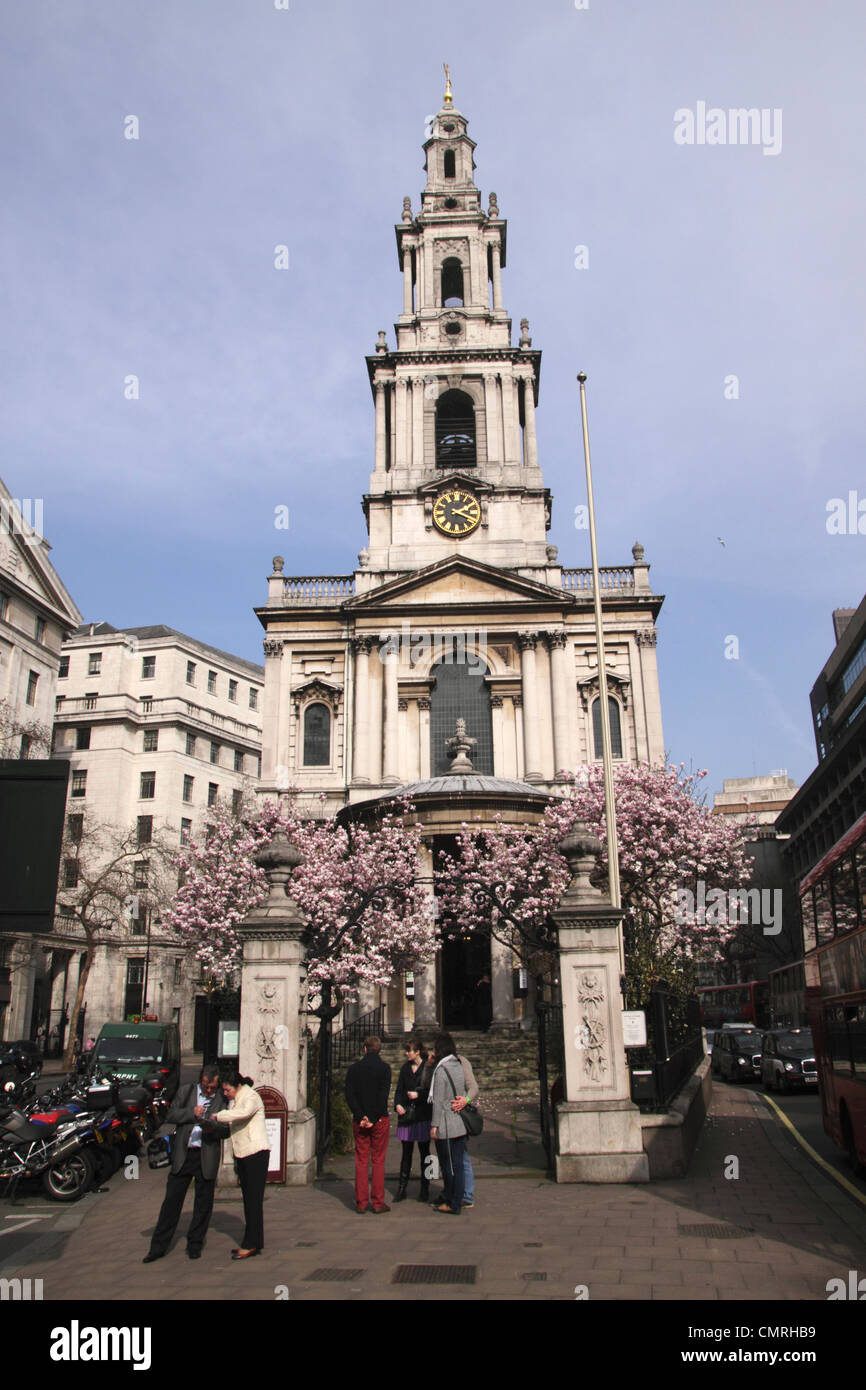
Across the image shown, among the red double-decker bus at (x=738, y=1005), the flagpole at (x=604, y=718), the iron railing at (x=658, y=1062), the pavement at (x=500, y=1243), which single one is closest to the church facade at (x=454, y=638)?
the flagpole at (x=604, y=718)

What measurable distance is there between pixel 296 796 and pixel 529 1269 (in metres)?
32.1

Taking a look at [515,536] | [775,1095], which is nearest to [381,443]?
[515,536]

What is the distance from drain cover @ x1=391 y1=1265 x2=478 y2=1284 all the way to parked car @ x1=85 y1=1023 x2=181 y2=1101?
14827mm

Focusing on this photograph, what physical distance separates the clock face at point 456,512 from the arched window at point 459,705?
19.4 ft

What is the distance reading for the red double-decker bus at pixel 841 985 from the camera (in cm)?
1302

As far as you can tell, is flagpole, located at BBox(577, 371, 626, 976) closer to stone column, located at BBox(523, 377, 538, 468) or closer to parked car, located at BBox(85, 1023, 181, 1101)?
parked car, located at BBox(85, 1023, 181, 1101)

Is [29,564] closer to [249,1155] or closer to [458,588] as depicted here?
[458,588]

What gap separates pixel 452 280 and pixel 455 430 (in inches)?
412

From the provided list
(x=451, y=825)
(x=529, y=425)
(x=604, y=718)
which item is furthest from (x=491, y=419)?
(x=604, y=718)

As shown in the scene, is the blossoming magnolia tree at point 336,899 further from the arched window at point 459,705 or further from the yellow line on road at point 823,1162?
the yellow line on road at point 823,1162

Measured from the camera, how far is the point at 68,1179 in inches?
554

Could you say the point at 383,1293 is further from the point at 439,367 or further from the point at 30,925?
the point at 439,367

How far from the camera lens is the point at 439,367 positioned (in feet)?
163

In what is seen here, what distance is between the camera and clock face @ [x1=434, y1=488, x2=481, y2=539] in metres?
45.4
